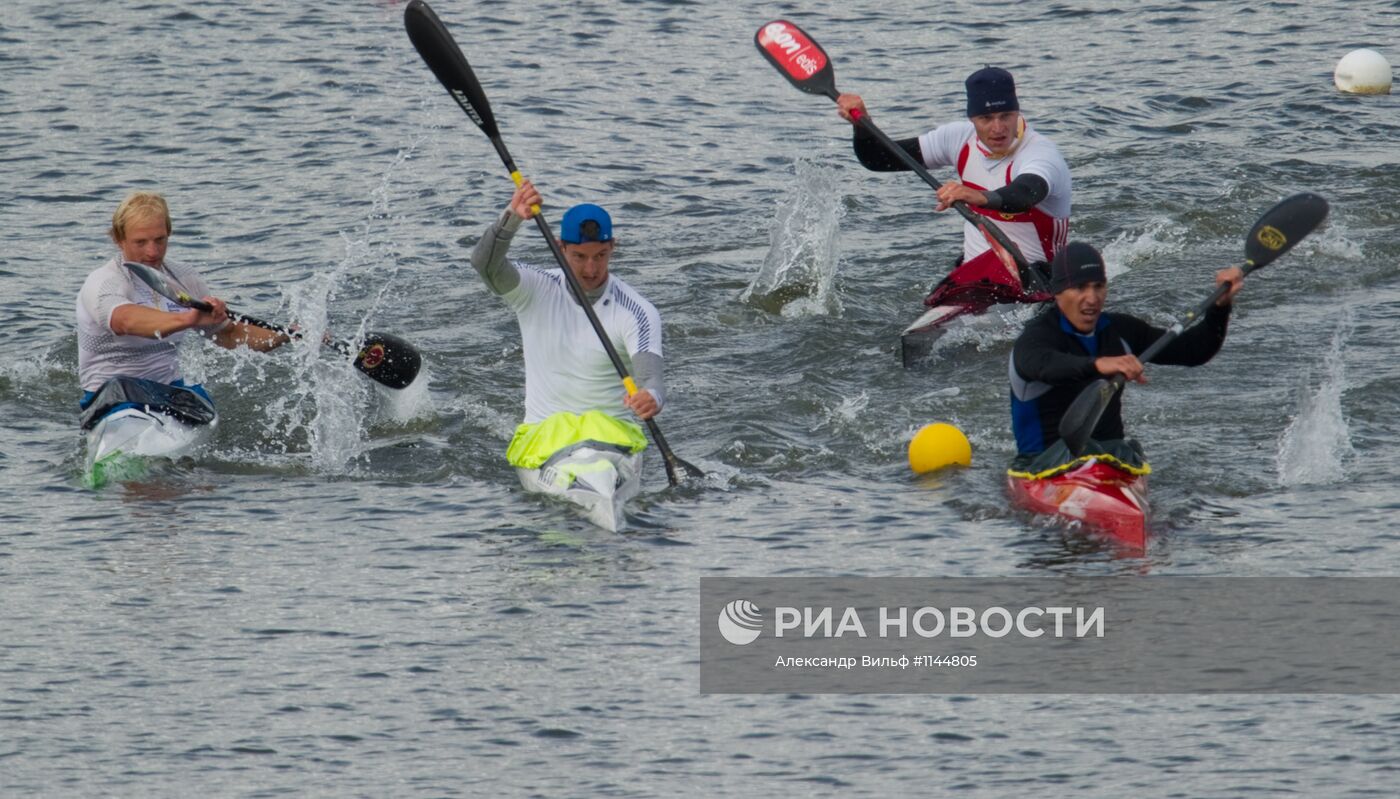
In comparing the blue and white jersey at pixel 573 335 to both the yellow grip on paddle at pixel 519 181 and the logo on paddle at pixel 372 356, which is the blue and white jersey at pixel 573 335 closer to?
the yellow grip on paddle at pixel 519 181

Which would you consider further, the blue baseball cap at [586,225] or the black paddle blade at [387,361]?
the black paddle blade at [387,361]

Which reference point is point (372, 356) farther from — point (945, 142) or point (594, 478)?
point (945, 142)

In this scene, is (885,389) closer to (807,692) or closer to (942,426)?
(942,426)

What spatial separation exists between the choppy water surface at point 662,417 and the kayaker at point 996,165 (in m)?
0.52

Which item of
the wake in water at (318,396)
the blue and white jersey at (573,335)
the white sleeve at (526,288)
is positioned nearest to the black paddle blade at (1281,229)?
the blue and white jersey at (573,335)

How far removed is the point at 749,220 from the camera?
15375mm

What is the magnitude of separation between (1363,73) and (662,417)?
955 cm

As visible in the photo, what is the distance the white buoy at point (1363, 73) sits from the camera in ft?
57.6

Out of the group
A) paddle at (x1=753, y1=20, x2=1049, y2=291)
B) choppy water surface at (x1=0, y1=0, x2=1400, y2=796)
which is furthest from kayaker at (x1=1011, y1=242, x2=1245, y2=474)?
paddle at (x1=753, y1=20, x2=1049, y2=291)

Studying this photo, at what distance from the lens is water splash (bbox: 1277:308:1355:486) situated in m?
9.52

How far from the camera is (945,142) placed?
11672 millimetres

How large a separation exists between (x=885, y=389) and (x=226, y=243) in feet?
20.6

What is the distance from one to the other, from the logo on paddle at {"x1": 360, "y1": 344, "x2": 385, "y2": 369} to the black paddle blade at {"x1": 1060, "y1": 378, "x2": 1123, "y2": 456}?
418 centimetres

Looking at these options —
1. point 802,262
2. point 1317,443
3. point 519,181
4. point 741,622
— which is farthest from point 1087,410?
point 802,262
